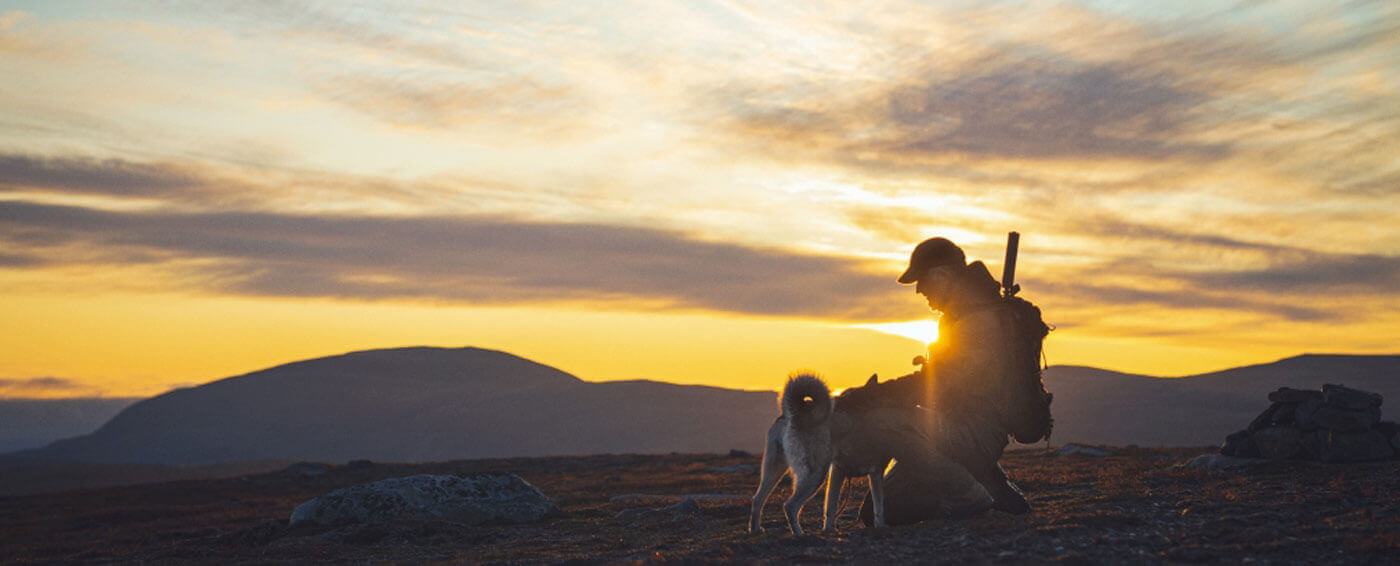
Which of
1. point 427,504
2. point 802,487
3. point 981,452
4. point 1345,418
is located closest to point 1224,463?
point 1345,418

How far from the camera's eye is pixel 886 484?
1534 cm

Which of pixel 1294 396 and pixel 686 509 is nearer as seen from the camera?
pixel 686 509

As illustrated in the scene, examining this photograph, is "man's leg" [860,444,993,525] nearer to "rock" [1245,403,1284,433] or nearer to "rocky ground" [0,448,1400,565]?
"rocky ground" [0,448,1400,565]

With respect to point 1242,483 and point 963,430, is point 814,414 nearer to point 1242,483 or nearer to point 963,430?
point 963,430

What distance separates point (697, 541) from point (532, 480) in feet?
120

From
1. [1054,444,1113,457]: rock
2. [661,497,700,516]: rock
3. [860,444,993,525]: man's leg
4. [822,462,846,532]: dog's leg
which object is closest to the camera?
[822,462,846,532]: dog's leg

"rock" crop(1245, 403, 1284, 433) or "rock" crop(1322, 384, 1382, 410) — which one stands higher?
"rock" crop(1322, 384, 1382, 410)

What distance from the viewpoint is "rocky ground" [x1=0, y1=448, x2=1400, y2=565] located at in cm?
1166

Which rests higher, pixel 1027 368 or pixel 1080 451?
pixel 1027 368

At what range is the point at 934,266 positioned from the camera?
51.4ft

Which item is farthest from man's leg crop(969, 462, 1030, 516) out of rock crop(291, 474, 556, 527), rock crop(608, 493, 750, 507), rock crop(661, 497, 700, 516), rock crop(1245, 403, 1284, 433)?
rock crop(1245, 403, 1284, 433)

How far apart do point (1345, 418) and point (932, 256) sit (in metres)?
14.5

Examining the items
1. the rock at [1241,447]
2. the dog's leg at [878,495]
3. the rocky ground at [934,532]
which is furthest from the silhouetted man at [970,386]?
the rock at [1241,447]

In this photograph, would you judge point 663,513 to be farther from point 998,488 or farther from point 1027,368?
point 1027,368
